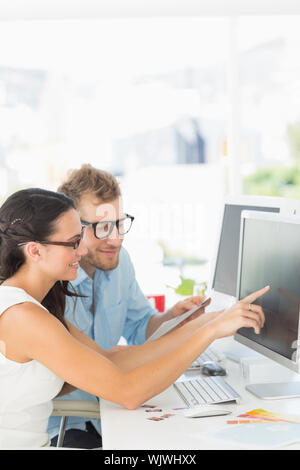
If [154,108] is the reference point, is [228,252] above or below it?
below

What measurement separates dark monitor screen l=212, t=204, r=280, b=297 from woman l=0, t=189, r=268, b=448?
498mm

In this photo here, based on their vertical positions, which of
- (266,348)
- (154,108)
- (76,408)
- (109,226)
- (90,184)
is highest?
(154,108)

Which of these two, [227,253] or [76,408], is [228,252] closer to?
[227,253]

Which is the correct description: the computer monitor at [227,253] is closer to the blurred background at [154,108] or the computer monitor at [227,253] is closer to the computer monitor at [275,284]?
the computer monitor at [275,284]

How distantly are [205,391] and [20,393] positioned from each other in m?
0.50

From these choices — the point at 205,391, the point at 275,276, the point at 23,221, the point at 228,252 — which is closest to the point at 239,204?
the point at 228,252

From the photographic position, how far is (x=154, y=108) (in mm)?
4504

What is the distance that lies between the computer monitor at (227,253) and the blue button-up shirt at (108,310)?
0.34 m

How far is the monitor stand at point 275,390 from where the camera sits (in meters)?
1.63

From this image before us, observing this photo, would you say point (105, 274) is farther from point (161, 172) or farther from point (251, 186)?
point (251, 186)

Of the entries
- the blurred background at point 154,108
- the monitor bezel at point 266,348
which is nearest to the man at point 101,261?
the monitor bezel at point 266,348

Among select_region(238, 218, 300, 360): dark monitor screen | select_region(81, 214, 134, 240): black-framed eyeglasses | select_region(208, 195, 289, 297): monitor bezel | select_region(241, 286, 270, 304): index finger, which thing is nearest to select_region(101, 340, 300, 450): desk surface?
select_region(238, 218, 300, 360): dark monitor screen

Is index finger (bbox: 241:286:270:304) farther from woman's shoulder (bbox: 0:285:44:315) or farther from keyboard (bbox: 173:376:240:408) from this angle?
woman's shoulder (bbox: 0:285:44:315)

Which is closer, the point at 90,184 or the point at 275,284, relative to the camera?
the point at 275,284
